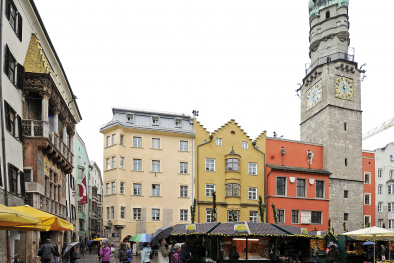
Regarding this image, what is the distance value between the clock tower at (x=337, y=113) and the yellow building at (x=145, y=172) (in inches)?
649

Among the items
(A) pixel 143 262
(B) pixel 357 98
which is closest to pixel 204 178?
(B) pixel 357 98

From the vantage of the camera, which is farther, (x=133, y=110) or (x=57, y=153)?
(x=133, y=110)

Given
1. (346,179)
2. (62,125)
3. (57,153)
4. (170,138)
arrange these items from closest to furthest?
(57,153), (62,125), (170,138), (346,179)

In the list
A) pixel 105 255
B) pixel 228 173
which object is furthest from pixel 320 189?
pixel 105 255

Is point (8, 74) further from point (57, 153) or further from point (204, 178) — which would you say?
point (204, 178)

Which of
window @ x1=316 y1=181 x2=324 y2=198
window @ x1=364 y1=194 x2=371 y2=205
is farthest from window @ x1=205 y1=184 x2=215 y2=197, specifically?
window @ x1=364 y1=194 x2=371 y2=205

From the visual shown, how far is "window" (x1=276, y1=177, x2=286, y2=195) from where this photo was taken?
48.9 meters

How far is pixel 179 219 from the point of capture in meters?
46.5

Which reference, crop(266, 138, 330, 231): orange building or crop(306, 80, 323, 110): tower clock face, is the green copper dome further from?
crop(266, 138, 330, 231): orange building

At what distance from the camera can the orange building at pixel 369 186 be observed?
2132 inches

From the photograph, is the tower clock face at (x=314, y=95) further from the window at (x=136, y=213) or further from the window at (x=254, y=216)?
the window at (x=136, y=213)

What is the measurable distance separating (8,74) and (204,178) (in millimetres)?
29552

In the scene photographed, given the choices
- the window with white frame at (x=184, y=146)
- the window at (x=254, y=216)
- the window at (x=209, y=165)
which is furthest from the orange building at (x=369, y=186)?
the window with white frame at (x=184, y=146)

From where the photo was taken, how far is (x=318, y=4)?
5894cm
